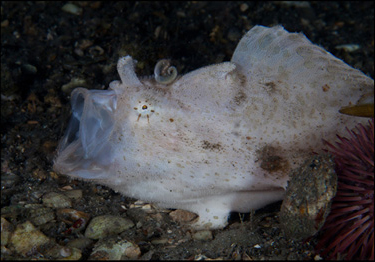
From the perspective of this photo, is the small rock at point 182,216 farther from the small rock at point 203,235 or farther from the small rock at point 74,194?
the small rock at point 74,194

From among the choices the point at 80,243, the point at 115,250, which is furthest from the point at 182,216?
the point at 80,243

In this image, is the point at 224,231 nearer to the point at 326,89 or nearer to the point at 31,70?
the point at 326,89

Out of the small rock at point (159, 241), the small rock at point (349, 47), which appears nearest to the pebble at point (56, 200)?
the small rock at point (159, 241)

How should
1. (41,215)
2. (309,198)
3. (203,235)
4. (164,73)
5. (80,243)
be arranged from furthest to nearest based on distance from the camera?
(203,235), (41,215), (164,73), (80,243), (309,198)

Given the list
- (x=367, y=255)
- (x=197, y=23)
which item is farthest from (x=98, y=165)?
(x=197, y=23)

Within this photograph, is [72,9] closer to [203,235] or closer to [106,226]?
[106,226]
